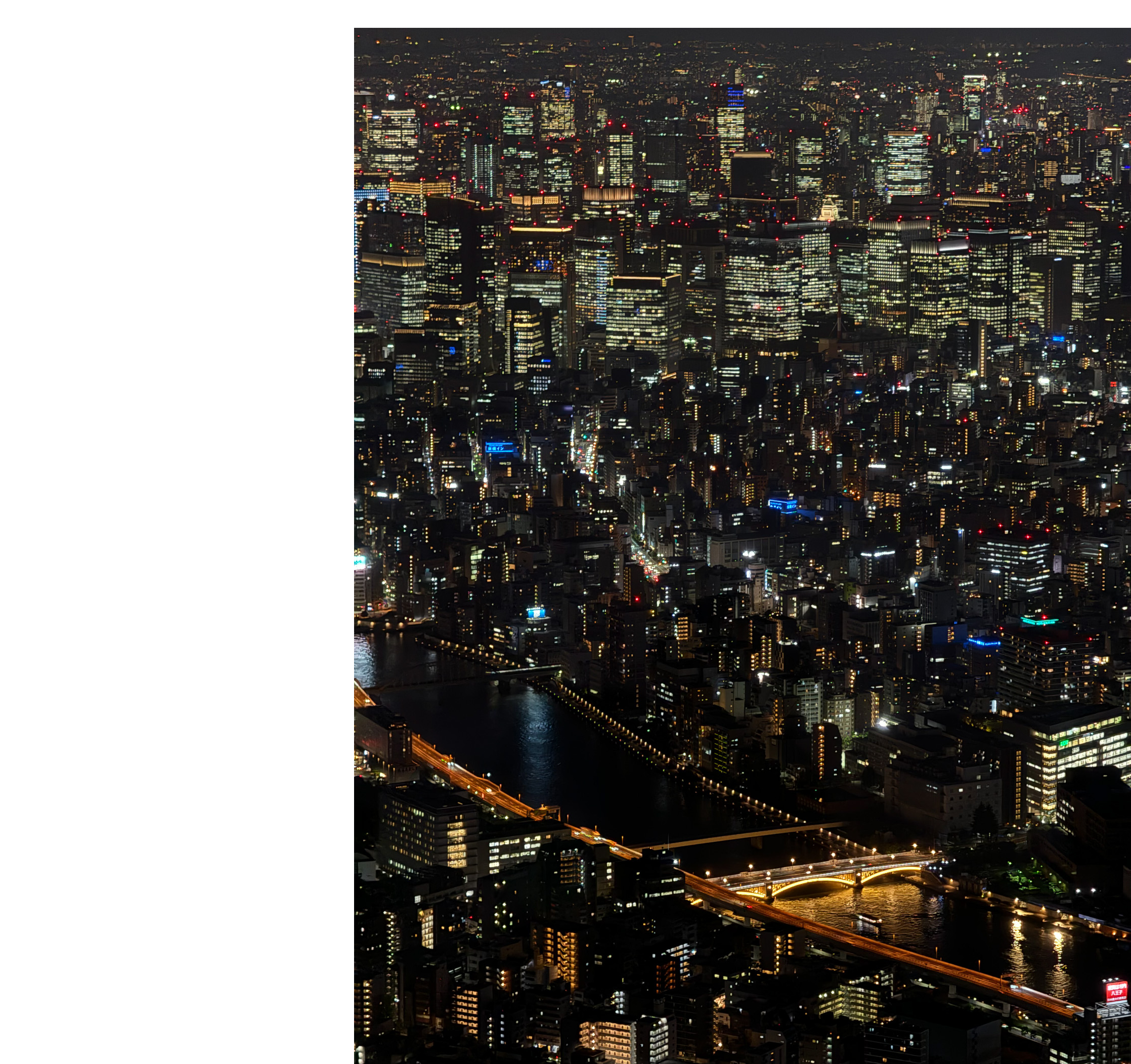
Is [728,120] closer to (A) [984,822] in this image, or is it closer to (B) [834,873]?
(A) [984,822]

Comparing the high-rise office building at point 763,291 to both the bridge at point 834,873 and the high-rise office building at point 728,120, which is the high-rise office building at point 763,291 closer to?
the high-rise office building at point 728,120

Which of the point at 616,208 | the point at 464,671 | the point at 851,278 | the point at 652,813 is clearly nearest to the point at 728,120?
the point at 616,208

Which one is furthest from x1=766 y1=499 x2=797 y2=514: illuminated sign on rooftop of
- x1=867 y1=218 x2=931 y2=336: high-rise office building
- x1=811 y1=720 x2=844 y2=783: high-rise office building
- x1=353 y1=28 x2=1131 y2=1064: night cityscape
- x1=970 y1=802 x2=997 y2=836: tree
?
x1=970 y1=802 x2=997 y2=836: tree

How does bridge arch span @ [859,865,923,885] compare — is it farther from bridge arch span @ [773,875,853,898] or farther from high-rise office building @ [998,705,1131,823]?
high-rise office building @ [998,705,1131,823]

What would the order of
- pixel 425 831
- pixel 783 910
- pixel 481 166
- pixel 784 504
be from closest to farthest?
pixel 783 910, pixel 425 831, pixel 784 504, pixel 481 166

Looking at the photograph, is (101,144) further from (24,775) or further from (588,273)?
(588,273)

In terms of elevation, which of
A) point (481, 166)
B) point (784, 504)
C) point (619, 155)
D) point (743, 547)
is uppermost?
point (619, 155)

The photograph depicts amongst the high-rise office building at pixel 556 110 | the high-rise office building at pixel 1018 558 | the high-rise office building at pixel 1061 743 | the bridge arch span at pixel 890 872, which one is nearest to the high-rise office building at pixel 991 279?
the high-rise office building at pixel 556 110
